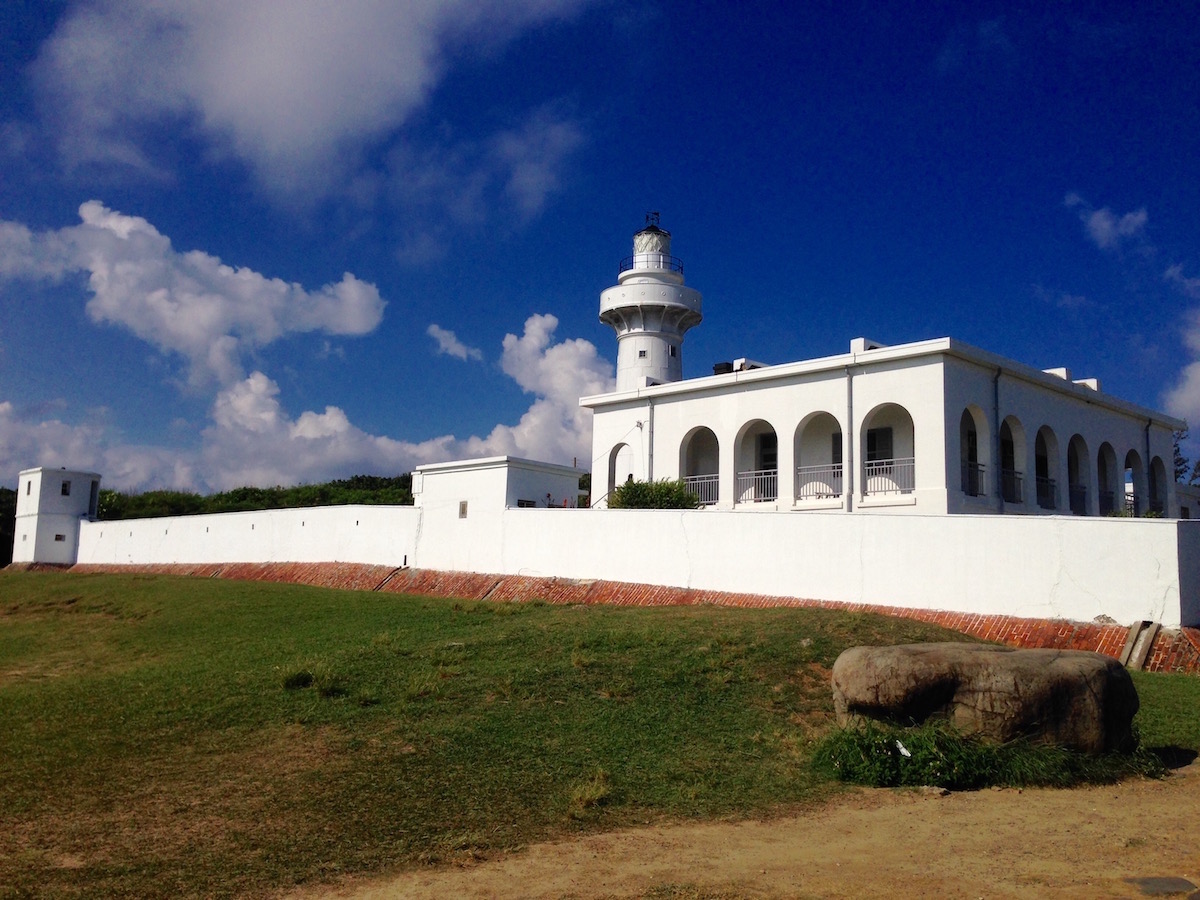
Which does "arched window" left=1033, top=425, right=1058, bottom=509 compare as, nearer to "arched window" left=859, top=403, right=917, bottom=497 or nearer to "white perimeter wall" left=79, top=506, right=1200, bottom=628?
"arched window" left=859, top=403, right=917, bottom=497

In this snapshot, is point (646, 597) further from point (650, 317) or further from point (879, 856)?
point (650, 317)

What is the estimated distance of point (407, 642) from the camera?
12023 millimetres

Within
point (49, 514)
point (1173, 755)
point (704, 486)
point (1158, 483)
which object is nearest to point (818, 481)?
point (704, 486)

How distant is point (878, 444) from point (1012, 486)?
3234mm

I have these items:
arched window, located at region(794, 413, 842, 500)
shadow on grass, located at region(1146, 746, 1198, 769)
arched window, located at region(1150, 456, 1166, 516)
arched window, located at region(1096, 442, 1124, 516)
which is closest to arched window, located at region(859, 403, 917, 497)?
arched window, located at region(794, 413, 842, 500)

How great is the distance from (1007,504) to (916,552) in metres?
8.66

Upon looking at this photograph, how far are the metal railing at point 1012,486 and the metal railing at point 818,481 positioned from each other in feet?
12.4

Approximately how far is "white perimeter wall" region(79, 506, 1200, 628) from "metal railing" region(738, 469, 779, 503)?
6.36 metres

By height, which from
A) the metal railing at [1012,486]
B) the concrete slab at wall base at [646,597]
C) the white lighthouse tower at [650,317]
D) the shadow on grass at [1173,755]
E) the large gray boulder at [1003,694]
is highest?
the white lighthouse tower at [650,317]

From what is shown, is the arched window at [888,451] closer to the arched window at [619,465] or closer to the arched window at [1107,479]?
the arched window at [619,465]

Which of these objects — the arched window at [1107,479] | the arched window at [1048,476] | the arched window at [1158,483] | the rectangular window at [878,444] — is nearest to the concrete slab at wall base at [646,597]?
the rectangular window at [878,444]

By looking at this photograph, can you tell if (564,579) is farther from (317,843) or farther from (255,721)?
(317,843)

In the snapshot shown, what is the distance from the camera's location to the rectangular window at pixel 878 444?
22422mm

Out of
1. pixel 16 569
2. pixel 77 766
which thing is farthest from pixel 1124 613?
pixel 16 569
